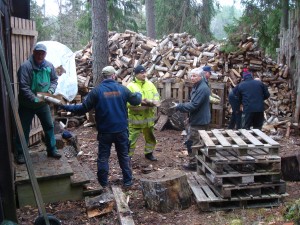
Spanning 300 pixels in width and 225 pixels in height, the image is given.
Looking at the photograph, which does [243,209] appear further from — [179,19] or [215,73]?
[179,19]

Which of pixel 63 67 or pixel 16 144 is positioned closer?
pixel 16 144

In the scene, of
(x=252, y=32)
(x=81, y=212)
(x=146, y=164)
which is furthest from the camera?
(x=252, y=32)

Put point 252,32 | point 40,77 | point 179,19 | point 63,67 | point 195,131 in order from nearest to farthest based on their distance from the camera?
point 40,77
point 195,131
point 63,67
point 252,32
point 179,19

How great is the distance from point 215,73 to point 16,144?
7.92 metres

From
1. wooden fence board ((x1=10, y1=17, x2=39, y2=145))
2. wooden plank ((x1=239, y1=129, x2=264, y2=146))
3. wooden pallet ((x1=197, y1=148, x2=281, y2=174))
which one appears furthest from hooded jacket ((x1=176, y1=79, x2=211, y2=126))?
wooden fence board ((x1=10, y1=17, x2=39, y2=145))

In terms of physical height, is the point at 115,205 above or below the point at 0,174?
below

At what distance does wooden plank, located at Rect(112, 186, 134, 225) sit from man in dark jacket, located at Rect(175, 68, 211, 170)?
227 cm

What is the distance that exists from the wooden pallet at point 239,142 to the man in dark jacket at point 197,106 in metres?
0.87

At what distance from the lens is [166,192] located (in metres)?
5.31

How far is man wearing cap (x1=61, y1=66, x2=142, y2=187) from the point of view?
594 cm

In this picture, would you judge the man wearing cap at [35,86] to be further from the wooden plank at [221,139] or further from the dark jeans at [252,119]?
the dark jeans at [252,119]

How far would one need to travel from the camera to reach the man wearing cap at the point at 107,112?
5.94 metres

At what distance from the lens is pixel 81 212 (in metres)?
5.28

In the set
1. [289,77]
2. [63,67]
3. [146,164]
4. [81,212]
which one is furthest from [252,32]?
[81,212]
